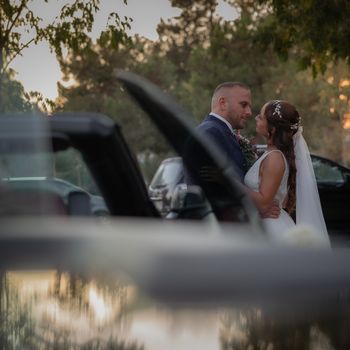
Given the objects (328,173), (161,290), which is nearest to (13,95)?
(161,290)

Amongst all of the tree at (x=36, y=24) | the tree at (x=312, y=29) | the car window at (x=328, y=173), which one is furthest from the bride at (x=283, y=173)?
the car window at (x=328, y=173)

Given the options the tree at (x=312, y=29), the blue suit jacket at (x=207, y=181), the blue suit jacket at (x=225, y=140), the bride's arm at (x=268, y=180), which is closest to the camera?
the blue suit jacket at (x=207, y=181)

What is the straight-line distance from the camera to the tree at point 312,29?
46.1 ft

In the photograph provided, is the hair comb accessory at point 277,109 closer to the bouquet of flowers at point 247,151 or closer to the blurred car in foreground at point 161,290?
the bouquet of flowers at point 247,151

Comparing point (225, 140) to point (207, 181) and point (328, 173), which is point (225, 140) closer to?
point (207, 181)

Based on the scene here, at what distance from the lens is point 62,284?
1.67 meters

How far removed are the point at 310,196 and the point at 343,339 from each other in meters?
4.44

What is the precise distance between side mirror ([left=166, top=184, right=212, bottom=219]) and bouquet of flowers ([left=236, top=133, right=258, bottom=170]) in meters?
3.22

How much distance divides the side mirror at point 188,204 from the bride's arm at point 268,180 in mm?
2987

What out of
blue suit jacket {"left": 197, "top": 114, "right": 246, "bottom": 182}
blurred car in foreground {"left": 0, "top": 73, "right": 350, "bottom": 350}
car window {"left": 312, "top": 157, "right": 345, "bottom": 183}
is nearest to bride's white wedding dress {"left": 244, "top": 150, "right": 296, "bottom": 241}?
blue suit jacket {"left": 197, "top": 114, "right": 246, "bottom": 182}

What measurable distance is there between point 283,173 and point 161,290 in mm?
4200

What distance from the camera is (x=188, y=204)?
242 centimetres

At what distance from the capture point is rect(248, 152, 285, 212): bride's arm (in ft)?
18.3

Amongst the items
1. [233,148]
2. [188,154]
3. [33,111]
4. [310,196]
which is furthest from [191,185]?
[310,196]
